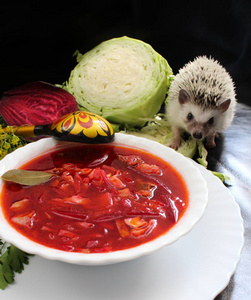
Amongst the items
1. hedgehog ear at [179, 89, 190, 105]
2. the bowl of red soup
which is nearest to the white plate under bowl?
the bowl of red soup

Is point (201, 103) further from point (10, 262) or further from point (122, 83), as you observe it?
point (10, 262)

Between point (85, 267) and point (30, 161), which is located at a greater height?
point (30, 161)

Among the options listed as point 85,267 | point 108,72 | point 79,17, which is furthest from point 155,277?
point 79,17

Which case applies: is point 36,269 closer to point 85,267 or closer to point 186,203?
point 85,267

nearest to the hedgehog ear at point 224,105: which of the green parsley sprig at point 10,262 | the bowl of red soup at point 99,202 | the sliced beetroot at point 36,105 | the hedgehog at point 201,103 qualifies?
the hedgehog at point 201,103

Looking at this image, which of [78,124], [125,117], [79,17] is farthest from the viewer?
[79,17]
